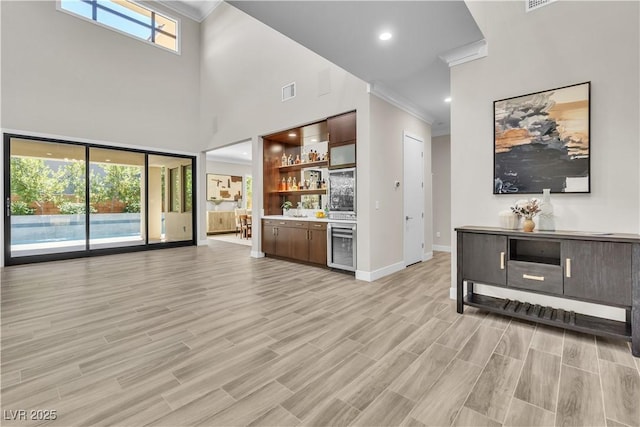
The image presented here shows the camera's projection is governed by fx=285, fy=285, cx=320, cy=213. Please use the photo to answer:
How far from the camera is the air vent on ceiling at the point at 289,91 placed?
18.0 feet

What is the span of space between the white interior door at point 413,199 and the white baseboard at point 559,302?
1.92 meters

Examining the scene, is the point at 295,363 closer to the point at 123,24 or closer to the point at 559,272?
the point at 559,272

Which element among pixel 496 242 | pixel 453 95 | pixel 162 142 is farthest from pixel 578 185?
pixel 162 142

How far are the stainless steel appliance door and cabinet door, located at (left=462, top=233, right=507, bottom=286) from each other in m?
1.87

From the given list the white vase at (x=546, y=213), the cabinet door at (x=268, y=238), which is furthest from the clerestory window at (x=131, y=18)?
the white vase at (x=546, y=213)

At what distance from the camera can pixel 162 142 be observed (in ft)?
24.8

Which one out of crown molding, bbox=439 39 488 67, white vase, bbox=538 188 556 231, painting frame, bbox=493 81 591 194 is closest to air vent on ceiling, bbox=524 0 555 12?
crown molding, bbox=439 39 488 67

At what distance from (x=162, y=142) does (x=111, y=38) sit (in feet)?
8.30

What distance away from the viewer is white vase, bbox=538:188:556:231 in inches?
109

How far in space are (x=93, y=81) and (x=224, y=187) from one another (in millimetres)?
5546

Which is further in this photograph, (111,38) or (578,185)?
(111,38)

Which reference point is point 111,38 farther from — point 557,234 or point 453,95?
point 557,234

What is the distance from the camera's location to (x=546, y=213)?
2777 millimetres

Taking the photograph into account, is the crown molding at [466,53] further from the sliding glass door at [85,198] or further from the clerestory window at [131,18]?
the clerestory window at [131,18]
